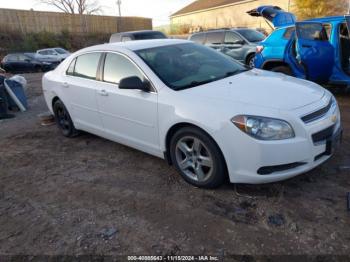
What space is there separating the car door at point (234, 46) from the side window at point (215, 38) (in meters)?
0.22

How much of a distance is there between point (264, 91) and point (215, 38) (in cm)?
919

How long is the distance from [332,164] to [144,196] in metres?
2.24

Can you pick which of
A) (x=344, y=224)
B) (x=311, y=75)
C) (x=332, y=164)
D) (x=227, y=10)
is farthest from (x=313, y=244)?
(x=227, y=10)

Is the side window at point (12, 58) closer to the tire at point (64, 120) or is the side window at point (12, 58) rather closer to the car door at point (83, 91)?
the tire at point (64, 120)

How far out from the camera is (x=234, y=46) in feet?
37.2

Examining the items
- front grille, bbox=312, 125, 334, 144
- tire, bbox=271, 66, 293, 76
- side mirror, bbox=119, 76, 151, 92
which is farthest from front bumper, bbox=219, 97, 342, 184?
tire, bbox=271, 66, 293, 76

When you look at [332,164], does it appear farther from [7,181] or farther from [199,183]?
[7,181]

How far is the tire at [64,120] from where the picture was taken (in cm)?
547

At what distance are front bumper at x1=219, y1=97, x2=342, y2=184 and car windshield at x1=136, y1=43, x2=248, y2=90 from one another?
3.25 feet

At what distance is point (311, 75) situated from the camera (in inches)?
255

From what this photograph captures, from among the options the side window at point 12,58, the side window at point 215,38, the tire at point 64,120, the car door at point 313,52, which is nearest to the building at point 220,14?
the side window at point 215,38

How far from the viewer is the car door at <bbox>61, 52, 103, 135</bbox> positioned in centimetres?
462

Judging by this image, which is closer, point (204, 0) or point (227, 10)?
point (227, 10)

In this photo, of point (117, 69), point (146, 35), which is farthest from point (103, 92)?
point (146, 35)
